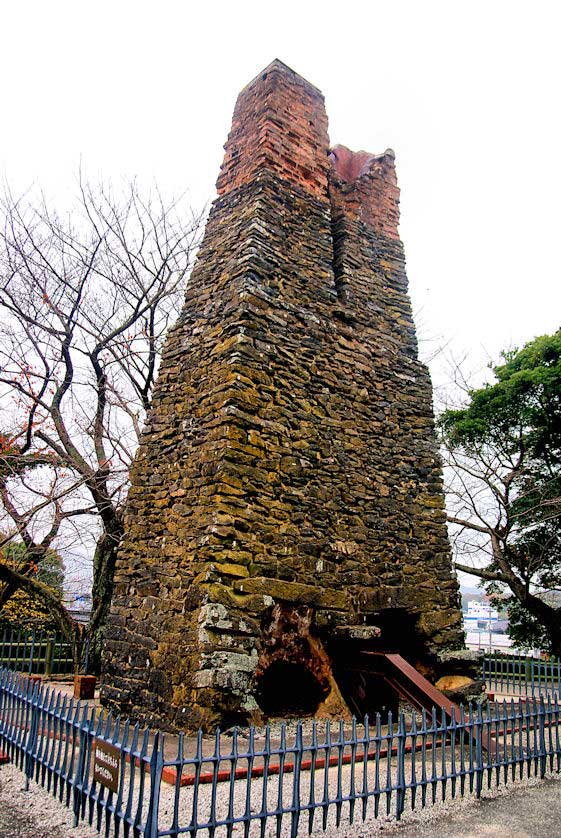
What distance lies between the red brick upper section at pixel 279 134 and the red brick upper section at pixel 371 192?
28.2 inches

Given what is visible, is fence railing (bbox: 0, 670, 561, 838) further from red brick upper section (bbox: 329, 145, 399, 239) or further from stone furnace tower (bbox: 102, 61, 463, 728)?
red brick upper section (bbox: 329, 145, 399, 239)

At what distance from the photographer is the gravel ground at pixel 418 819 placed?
401cm

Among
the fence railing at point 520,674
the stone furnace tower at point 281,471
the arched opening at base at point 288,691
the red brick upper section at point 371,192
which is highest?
the red brick upper section at point 371,192

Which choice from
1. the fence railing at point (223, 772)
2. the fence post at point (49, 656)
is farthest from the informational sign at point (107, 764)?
Answer: the fence post at point (49, 656)

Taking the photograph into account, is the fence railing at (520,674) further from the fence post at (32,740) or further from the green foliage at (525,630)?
the fence post at (32,740)

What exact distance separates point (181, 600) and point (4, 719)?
2.04 m

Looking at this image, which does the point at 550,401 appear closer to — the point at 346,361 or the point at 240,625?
the point at 346,361

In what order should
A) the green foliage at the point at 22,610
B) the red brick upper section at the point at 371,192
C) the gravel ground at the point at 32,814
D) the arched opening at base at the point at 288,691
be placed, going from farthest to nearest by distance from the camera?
the green foliage at the point at 22,610, the red brick upper section at the point at 371,192, the arched opening at base at the point at 288,691, the gravel ground at the point at 32,814

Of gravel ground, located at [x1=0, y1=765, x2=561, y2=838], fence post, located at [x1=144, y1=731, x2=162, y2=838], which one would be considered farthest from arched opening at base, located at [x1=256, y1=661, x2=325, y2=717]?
fence post, located at [x1=144, y1=731, x2=162, y2=838]

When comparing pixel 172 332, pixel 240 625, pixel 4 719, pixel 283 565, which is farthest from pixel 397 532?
pixel 4 719

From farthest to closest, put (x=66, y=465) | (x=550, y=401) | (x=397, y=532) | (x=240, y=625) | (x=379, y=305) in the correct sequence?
(x=550, y=401)
(x=66, y=465)
(x=379, y=305)
(x=397, y=532)
(x=240, y=625)

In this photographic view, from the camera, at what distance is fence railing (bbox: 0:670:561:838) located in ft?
11.6

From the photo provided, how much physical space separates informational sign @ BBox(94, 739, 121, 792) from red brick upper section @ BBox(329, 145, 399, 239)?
30.5 feet

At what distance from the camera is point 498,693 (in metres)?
13.3
